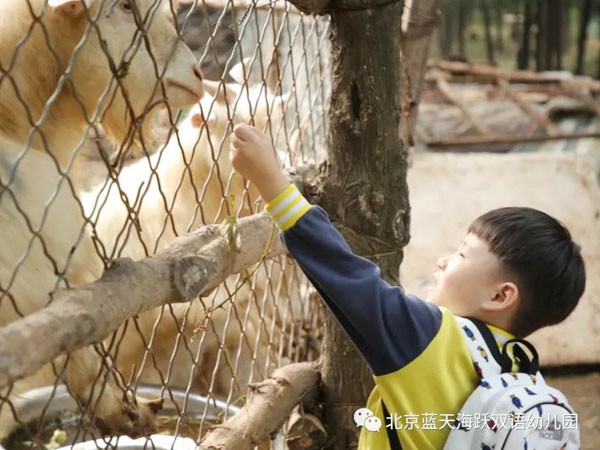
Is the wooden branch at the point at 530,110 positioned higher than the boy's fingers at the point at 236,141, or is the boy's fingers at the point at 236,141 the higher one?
the boy's fingers at the point at 236,141

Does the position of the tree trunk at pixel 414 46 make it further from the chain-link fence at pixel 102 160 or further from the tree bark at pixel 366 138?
the tree bark at pixel 366 138

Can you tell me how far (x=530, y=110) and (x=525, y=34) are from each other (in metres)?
4.83

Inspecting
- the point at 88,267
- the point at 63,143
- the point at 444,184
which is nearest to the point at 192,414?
the point at 88,267

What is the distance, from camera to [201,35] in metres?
6.79

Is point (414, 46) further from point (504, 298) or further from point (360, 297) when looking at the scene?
point (360, 297)

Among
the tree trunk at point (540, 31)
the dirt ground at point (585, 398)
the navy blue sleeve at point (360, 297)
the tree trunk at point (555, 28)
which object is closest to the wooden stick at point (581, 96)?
the tree trunk at point (555, 28)

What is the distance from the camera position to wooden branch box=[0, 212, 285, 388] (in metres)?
1.28

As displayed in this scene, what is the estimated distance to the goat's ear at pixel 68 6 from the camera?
222cm

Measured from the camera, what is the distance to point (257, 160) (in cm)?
181

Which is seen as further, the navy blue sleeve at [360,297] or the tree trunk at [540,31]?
the tree trunk at [540,31]

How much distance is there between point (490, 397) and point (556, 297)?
33 cm

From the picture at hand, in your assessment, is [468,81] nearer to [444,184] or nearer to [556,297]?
[444,184]

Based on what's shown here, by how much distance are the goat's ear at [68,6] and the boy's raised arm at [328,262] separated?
2.15 feet

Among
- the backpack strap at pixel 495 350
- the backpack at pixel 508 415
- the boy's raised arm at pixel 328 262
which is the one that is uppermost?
the boy's raised arm at pixel 328 262
